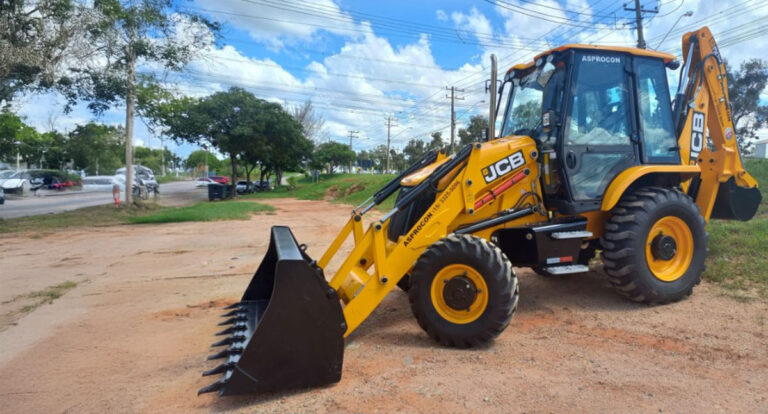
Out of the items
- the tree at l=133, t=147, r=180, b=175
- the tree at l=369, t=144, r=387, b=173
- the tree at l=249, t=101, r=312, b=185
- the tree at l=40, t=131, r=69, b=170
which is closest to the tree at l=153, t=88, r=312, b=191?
the tree at l=249, t=101, r=312, b=185

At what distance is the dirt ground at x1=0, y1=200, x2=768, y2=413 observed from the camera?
2.95 m

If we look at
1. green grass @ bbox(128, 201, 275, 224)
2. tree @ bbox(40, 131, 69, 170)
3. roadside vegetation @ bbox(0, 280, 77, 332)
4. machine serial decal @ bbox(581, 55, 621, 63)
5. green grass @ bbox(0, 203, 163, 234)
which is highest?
tree @ bbox(40, 131, 69, 170)

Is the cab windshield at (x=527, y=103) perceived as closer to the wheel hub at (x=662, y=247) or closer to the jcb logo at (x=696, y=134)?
the wheel hub at (x=662, y=247)

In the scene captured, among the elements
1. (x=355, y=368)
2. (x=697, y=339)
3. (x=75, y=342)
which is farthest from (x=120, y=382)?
(x=697, y=339)

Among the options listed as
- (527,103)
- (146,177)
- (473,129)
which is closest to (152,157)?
(146,177)

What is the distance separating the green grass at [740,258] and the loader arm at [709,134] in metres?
0.48

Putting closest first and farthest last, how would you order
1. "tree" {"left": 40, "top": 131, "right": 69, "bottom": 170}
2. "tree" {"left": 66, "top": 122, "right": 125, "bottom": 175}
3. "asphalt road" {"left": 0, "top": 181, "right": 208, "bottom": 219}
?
"asphalt road" {"left": 0, "top": 181, "right": 208, "bottom": 219}, "tree" {"left": 66, "top": 122, "right": 125, "bottom": 175}, "tree" {"left": 40, "top": 131, "right": 69, "bottom": 170}

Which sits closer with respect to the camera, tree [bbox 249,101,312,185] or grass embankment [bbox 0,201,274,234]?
grass embankment [bbox 0,201,274,234]

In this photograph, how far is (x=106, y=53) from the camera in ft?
47.5

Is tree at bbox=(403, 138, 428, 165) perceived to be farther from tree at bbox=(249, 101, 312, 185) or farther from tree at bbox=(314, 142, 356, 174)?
tree at bbox=(249, 101, 312, 185)

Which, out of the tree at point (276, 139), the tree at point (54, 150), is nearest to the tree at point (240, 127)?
the tree at point (276, 139)

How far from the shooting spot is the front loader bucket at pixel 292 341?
9.67 ft

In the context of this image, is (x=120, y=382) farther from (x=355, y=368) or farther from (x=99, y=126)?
(x=99, y=126)

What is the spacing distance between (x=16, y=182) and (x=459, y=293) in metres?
36.2
